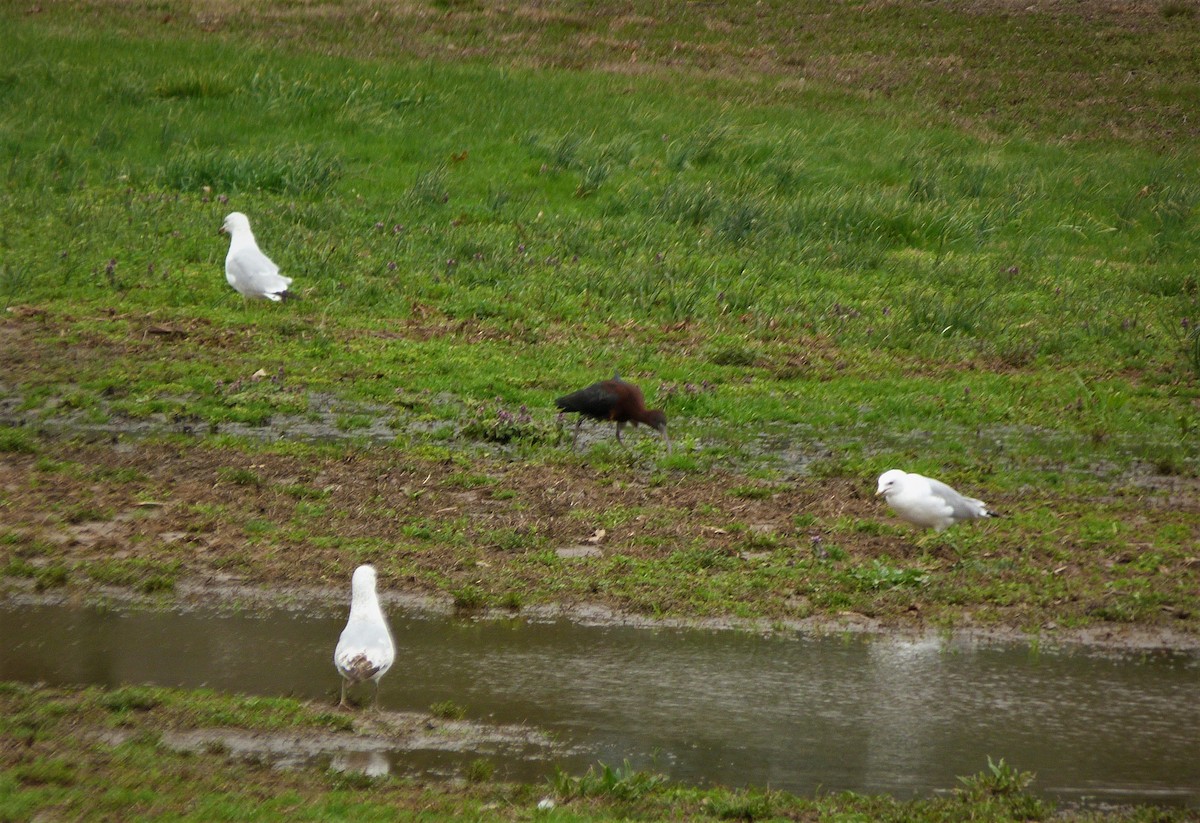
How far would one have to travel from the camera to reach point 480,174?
17.2 meters

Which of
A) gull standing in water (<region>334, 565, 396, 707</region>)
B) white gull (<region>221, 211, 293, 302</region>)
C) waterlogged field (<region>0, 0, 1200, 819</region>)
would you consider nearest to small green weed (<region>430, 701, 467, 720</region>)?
gull standing in water (<region>334, 565, 396, 707</region>)

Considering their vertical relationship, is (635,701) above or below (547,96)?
below

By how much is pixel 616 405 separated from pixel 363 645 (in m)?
3.99

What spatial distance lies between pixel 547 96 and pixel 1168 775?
17.1 metres

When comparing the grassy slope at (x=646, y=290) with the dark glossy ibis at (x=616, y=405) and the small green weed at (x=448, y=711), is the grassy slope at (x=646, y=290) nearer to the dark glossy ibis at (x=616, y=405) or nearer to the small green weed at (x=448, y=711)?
the dark glossy ibis at (x=616, y=405)

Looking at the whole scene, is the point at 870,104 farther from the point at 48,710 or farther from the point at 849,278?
the point at 48,710

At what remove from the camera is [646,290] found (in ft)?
44.0

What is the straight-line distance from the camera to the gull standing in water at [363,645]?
233 inches

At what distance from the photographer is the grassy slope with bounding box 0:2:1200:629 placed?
8070mm

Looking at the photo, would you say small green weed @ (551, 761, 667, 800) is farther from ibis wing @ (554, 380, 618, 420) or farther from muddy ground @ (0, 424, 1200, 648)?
ibis wing @ (554, 380, 618, 420)

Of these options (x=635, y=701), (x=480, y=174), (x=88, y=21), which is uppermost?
(x=88, y=21)

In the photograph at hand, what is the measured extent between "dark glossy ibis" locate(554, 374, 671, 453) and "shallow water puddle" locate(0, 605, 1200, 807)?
112 inches

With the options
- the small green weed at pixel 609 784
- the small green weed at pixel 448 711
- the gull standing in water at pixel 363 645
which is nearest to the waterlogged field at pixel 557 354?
the small green weed at pixel 609 784

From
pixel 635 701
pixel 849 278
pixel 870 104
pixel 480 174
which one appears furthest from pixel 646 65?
pixel 635 701
